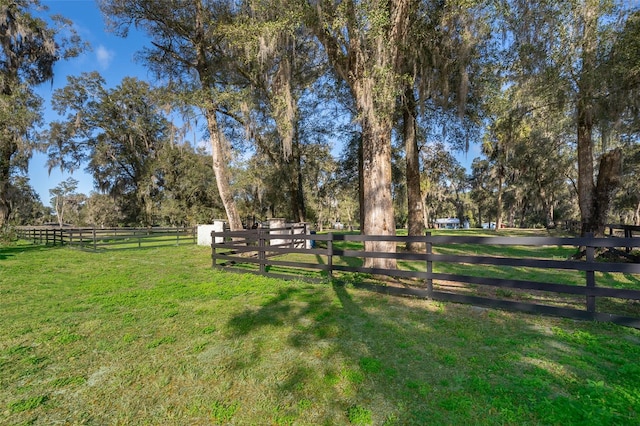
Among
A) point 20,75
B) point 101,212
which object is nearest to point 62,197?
point 101,212

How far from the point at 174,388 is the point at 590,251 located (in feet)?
16.6

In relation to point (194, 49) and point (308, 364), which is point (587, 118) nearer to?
point (308, 364)

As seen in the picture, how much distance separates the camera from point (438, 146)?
49.2 ft

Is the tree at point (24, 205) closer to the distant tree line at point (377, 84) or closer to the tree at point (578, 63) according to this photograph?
the distant tree line at point (377, 84)

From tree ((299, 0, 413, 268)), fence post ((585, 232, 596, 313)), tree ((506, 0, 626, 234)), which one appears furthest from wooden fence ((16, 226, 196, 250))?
tree ((506, 0, 626, 234))

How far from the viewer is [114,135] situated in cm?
2552

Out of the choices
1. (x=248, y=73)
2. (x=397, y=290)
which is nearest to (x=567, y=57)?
(x=397, y=290)

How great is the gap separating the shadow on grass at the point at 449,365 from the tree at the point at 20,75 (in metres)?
18.3

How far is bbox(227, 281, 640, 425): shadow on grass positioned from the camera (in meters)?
2.21

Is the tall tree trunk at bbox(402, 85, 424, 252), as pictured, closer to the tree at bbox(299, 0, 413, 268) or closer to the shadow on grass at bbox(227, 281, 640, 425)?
the tree at bbox(299, 0, 413, 268)

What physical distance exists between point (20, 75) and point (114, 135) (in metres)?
9.08

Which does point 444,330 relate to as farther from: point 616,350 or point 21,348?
point 21,348

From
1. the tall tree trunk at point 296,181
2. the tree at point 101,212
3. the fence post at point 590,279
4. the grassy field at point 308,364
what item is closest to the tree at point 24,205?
the tree at point 101,212

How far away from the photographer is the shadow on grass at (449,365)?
7.24ft
